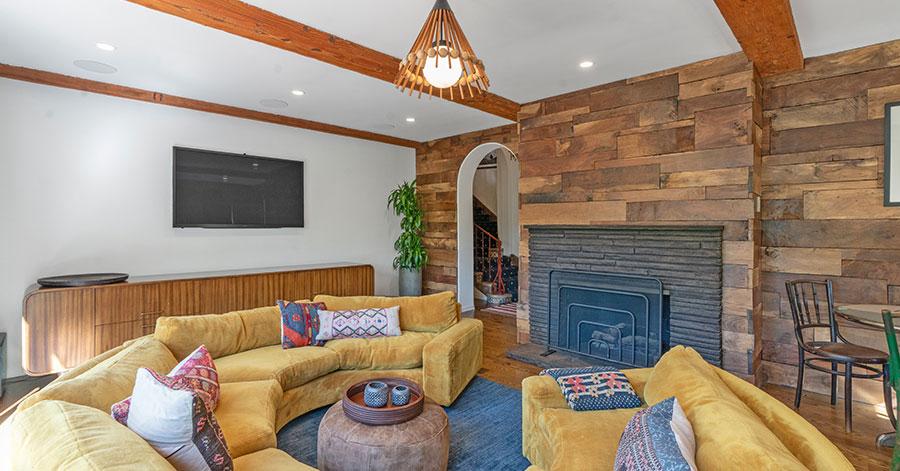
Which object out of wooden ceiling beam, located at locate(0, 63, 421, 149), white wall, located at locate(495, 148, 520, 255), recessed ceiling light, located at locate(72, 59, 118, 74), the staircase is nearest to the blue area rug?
recessed ceiling light, located at locate(72, 59, 118, 74)

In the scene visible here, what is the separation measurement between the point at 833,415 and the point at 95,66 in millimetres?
6175

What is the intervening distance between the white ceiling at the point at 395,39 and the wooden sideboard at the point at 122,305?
184 cm

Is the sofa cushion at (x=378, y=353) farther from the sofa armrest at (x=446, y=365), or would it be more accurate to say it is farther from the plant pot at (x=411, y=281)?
the plant pot at (x=411, y=281)

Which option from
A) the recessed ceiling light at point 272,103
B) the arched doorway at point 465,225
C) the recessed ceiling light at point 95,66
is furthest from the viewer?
the arched doorway at point 465,225

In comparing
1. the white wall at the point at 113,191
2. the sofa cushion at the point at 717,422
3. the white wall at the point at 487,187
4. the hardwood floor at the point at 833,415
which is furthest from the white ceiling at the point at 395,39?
the white wall at the point at 487,187

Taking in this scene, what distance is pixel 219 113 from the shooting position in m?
4.69

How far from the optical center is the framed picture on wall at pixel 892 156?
3.05m

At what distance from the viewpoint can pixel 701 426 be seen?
1.43 metres

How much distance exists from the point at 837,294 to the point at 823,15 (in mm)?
2013

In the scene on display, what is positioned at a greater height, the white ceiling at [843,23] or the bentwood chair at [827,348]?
the white ceiling at [843,23]

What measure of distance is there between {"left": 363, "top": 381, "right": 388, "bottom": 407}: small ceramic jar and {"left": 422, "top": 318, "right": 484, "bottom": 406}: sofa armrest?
90cm

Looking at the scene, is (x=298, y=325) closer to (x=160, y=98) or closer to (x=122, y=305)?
(x=122, y=305)

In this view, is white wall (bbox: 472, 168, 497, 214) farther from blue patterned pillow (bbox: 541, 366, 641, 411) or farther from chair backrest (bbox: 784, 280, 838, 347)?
blue patterned pillow (bbox: 541, 366, 641, 411)

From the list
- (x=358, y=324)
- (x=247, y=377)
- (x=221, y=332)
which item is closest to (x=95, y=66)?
(x=221, y=332)
